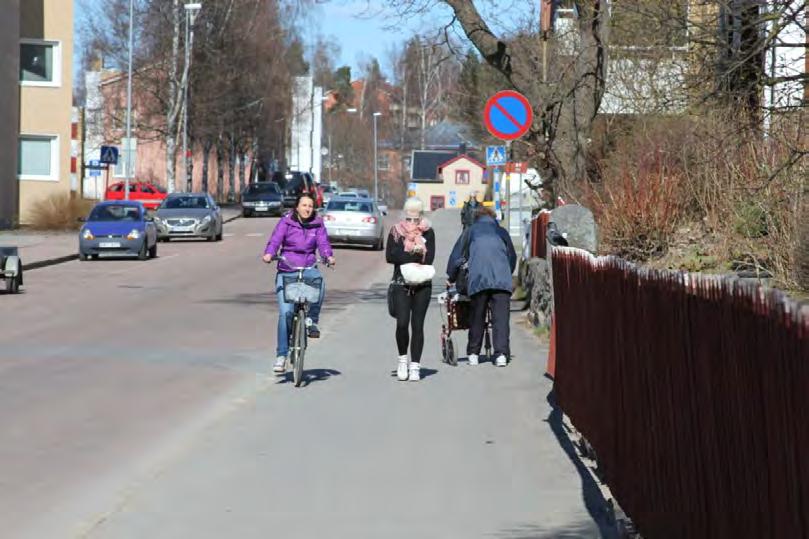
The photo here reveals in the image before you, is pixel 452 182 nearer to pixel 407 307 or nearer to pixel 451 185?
pixel 451 185

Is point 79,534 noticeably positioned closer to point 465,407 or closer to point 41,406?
point 41,406

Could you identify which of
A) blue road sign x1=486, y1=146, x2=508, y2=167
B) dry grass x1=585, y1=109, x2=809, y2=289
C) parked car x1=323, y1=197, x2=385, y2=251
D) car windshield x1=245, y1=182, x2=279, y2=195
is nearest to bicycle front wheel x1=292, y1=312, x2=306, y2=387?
dry grass x1=585, y1=109, x2=809, y2=289

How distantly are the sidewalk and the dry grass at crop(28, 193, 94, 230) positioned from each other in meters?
0.51

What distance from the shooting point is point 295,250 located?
14.2 m

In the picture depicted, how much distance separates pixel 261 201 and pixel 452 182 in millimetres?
73113

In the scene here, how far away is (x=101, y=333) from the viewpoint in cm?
1870

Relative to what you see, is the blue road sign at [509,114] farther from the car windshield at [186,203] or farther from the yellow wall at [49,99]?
the yellow wall at [49,99]

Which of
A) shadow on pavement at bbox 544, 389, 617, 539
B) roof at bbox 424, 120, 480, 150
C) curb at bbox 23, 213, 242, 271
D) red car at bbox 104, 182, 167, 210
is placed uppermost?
roof at bbox 424, 120, 480, 150

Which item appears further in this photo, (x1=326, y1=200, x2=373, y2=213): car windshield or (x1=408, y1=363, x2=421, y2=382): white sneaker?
(x1=326, y1=200, x2=373, y2=213): car windshield

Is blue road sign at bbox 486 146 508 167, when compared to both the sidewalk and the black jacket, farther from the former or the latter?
the black jacket

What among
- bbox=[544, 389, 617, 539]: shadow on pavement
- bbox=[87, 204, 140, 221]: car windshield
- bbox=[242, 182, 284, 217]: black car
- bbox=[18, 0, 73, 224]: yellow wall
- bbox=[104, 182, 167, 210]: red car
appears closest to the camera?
bbox=[544, 389, 617, 539]: shadow on pavement

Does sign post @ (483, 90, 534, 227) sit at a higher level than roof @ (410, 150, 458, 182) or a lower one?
lower

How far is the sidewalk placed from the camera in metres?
35.2

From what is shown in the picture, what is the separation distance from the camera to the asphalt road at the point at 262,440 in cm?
798
